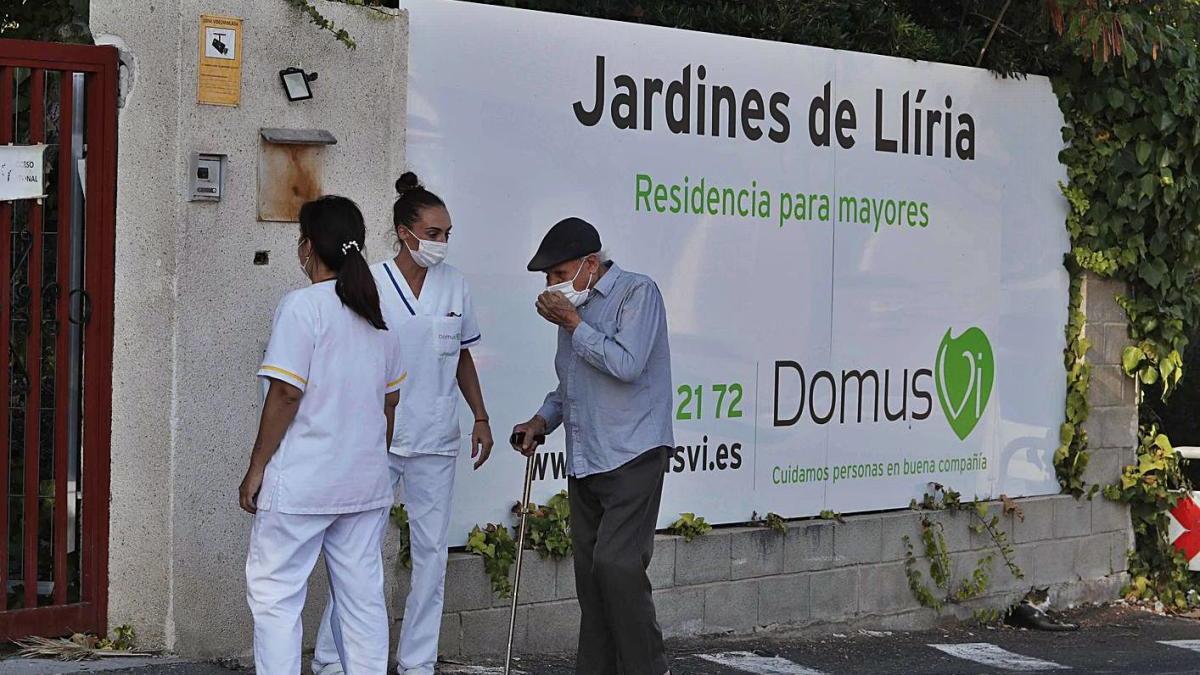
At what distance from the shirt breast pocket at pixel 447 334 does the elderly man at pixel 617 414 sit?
1.46ft

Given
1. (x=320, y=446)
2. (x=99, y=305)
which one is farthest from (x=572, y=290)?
(x=99, y=305)

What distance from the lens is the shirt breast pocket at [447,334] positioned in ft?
20.0

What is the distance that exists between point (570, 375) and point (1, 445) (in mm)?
2045

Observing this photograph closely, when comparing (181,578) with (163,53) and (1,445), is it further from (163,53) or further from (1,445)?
(163,53)

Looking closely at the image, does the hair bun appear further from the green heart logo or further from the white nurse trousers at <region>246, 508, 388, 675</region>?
the green heart logo

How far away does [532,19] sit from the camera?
275 inches

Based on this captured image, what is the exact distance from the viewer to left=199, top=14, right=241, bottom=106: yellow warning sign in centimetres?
597

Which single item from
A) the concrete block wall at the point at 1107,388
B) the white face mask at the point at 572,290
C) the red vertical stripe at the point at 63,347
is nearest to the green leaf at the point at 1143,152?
the concrete block wall at the point at 1107,388

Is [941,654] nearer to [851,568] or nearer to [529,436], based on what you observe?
[851,568]

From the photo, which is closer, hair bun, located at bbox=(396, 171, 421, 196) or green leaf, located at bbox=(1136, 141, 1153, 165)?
hair bun, located at bbox=(396, 171, 421, 196)

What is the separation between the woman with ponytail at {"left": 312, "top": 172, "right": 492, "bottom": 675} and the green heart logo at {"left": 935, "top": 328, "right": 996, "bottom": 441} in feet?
11.1

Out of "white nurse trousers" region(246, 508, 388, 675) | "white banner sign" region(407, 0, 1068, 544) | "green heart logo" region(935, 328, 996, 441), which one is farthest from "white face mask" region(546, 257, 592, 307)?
"green heart logo" region(935, 328, 996, 441)

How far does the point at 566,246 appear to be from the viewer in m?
5.75

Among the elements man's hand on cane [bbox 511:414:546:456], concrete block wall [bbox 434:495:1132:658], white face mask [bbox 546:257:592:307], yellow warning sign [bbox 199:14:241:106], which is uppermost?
yellow warning sign [bbox 199:14:241:106]
